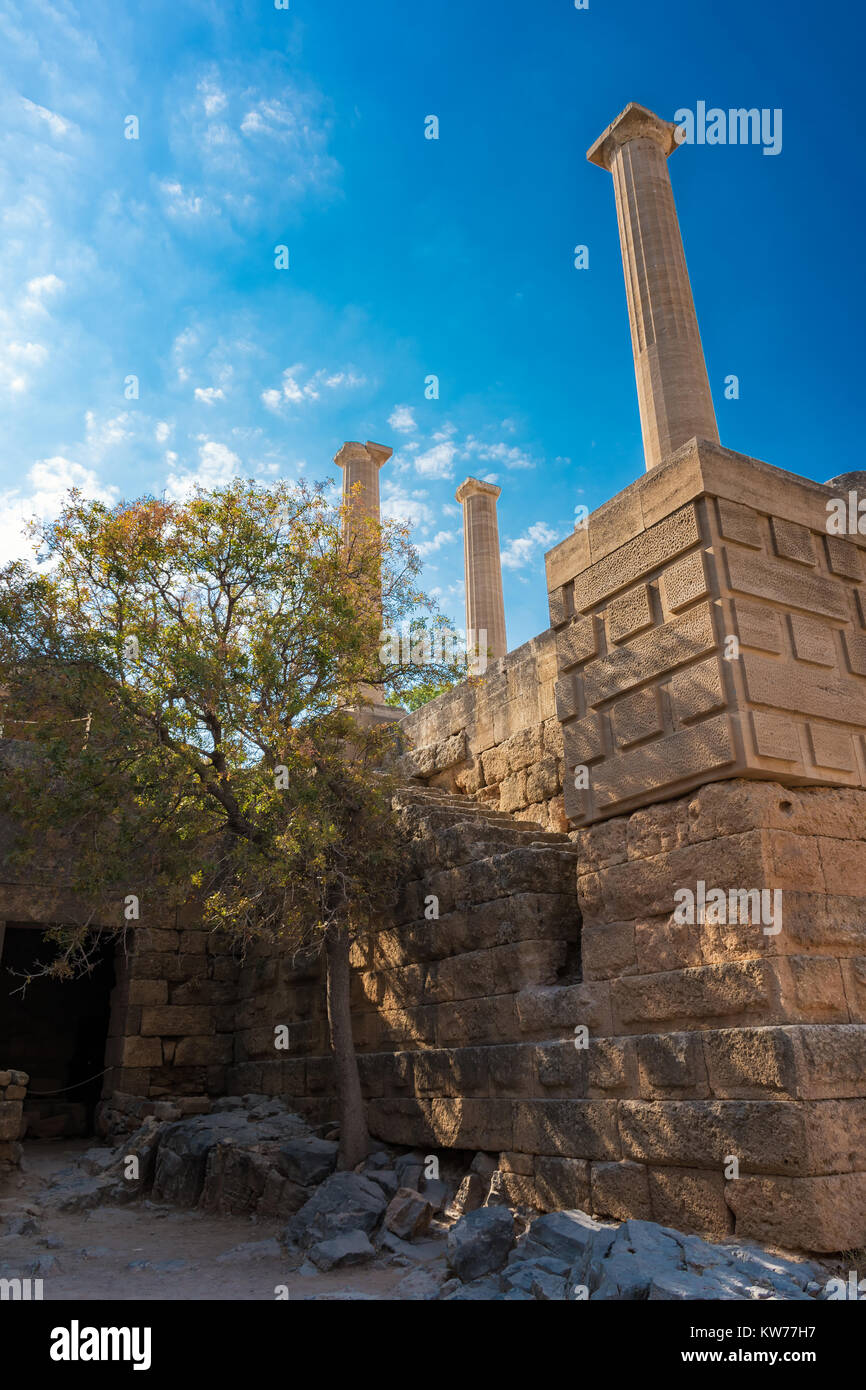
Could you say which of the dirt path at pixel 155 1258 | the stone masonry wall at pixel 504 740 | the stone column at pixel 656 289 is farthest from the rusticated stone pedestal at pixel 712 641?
the stone column at pixel 656 289

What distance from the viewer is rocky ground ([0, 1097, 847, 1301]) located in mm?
4898

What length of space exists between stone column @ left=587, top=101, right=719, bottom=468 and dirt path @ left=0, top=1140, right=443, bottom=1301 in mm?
8671

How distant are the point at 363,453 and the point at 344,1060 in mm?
14376

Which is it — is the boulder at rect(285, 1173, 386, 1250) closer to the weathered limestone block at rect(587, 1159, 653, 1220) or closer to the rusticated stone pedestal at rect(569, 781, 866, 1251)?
the rusticated stone pedestal at rect(569, 781, 866, 1251)

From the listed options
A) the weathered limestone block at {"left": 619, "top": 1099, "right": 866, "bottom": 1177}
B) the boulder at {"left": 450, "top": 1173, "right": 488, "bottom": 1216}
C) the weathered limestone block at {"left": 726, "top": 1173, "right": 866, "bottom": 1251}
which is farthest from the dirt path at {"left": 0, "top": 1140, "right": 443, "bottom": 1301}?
the weathered limestone block at {"left": 726, "top": 1173, "right": 866, "bottom": 1251}

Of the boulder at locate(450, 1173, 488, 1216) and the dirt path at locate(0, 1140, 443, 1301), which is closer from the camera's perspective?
the dirt path at locate(0, 1140, 443, 1301)

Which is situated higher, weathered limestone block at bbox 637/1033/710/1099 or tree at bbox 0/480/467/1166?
tree at bbox 0/480/467/1166

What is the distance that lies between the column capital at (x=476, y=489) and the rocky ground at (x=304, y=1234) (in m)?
14.5

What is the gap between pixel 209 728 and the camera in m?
8.94

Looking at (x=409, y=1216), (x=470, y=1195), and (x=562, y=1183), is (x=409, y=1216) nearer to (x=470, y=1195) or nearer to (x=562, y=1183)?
(x=470, y=1195)

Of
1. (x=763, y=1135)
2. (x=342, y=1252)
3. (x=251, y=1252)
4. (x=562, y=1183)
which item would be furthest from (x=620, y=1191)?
(x=251, y=1252)

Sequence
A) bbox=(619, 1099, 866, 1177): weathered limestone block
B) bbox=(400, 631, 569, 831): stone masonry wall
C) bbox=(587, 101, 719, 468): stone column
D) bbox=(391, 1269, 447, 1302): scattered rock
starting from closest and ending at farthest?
bbox=(619, 1099, 866, 1177): weathered limestone block → bbox=(391, 1269, 447, 1302): scattered rock → bbox=(400, 631, 569, 831): stone masonry wall → bbox=(587, 101, 719, 468): stone column

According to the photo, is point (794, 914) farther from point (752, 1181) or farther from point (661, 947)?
point (752, 1181)

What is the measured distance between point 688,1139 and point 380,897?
4.13m
